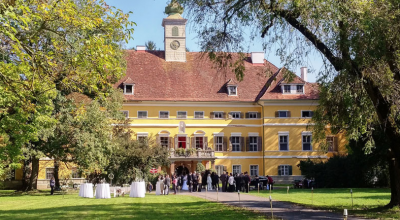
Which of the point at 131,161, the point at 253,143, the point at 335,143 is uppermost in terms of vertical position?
the point at 253,143

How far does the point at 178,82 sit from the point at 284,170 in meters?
14.2

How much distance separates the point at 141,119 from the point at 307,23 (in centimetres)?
3680

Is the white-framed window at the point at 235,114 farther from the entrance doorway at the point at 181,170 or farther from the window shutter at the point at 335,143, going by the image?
the window shutter at the point at 335,143

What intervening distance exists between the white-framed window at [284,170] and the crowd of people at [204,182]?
15.2 m

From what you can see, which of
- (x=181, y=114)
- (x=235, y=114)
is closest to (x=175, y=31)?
(x=181, y=114)

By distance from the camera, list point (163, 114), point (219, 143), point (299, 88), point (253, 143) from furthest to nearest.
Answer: point (253, 143) < point (299, 88) < point (219, 143) < point (163, 114)

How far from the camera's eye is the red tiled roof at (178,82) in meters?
50.3

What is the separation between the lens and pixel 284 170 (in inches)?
1987

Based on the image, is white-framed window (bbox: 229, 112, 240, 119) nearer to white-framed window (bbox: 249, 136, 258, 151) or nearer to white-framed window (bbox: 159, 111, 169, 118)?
white-framed window (bbox: 249, 136, 258, 151)

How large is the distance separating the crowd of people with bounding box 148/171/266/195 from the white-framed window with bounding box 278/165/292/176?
50.0ft

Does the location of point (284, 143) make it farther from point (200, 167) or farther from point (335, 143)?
point (200, 167)

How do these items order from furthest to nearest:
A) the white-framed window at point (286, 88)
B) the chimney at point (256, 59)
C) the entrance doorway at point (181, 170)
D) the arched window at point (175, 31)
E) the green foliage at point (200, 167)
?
the chimney at point (256, 59), the arched window at point (175, 31), the white-framed window at point (286, 88), the entrance doorway at point (181, 170), the green foliage at point (200, 167)

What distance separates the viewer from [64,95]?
35.7 meters

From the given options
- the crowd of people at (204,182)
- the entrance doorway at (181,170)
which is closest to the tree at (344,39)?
the crowd of people at (204,182)
